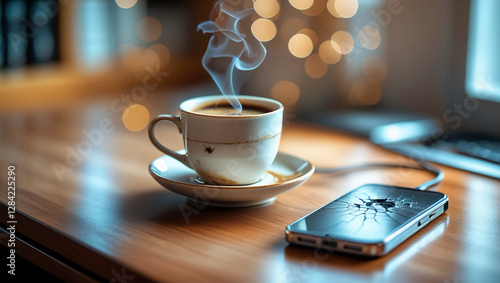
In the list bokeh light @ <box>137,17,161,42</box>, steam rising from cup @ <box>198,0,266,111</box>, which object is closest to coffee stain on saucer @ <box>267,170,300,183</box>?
steam rising from cup @ <box>198,0,266,111</box>

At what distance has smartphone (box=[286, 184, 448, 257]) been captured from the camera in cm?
59

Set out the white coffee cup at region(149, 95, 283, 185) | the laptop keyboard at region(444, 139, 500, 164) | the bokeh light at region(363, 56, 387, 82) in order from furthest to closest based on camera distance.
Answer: the bokeh light at region(363, 56, 387, 82) < the laptop keyboard at region(444, 139, 500, 164) < the white coffee cup at region(149, 95, 283, 185)

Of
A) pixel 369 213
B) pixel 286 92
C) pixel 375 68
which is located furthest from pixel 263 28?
pixel 369 213

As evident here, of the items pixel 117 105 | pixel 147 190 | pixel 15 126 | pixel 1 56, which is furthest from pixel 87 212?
pixel 1 56

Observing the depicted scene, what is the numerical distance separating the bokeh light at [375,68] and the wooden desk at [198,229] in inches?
13.5

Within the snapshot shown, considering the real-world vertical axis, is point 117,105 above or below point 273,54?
below

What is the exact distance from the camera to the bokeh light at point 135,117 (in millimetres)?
1218

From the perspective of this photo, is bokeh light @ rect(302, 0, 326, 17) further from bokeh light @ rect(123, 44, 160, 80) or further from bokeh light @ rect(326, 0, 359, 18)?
bokeh light @ rect(123, 44, 160, 80)

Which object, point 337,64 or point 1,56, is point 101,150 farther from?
point 1,56

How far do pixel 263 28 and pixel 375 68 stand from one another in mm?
296

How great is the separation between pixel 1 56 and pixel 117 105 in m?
0.49

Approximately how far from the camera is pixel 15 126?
1.20 m

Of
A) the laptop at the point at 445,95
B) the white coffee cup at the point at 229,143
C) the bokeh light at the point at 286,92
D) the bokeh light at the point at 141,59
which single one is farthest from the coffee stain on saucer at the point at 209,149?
the bokeh light at the point at 141,59

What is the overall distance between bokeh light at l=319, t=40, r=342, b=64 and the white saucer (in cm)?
57
